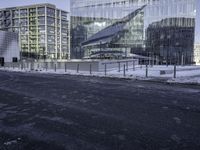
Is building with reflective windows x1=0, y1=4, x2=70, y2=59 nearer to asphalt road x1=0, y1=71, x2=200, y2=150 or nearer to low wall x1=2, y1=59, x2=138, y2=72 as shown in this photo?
low wall x1=2, y1=59, x2=138, y2=72

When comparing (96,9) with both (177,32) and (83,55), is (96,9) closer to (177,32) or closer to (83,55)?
(83,55)

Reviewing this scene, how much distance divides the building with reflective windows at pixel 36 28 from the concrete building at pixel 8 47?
225ft

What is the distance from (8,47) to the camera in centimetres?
6234

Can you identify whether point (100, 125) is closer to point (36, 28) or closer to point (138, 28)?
point (138, 28)

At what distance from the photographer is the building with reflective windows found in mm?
136750

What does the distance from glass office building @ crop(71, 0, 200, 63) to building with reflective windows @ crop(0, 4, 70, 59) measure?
233 ft

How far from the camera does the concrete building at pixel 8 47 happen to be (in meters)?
60.7

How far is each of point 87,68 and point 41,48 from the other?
371 feet

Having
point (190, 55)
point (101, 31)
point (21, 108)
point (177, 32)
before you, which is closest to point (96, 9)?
point (101, 31)

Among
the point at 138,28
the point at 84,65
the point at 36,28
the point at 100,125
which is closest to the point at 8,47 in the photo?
the point at 138,28

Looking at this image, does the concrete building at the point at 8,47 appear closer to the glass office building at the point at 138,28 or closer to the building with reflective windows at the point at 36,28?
the glass office building at the point at 138,28

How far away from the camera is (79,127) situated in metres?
5.43

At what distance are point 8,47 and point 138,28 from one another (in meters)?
32.8

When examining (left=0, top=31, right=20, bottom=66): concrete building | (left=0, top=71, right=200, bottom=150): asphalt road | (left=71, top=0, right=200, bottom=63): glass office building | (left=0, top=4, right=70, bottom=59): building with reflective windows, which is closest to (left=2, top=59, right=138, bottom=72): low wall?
(left=0, top=71, right=200, bottom=150): asphalt road
